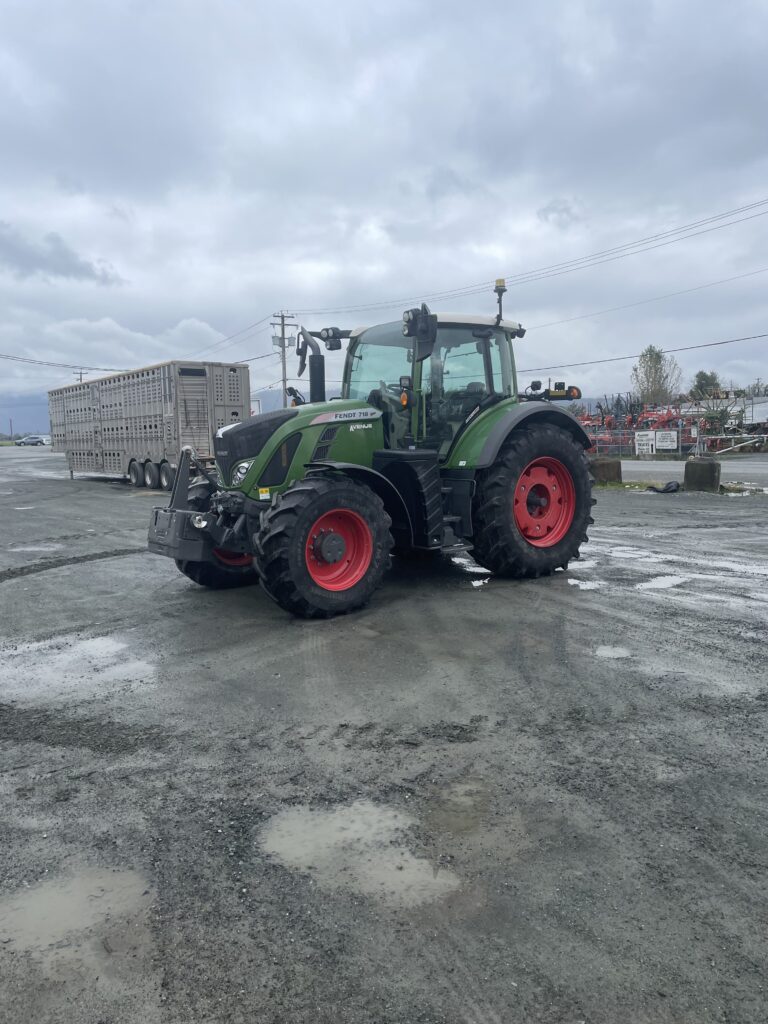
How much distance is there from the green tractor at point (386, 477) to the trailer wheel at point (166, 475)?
14599mm

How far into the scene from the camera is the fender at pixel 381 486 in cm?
657

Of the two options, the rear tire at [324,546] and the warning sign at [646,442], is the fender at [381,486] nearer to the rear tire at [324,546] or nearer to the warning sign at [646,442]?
the rear tire at [324,546]

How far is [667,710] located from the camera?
4.30 metres

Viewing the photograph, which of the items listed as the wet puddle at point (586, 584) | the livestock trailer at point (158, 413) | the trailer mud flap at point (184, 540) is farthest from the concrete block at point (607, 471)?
the trailer mud flap at point (184, 540)

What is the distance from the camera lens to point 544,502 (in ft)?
26.6

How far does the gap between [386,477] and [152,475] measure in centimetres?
1695

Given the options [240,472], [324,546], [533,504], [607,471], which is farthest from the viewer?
[607,471]

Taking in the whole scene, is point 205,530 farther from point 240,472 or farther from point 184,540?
point 240,472

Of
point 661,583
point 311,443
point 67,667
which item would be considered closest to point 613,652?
point 661,583

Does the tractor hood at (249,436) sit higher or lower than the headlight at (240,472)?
higher

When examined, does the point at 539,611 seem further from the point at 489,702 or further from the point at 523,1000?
the point at 523,1000

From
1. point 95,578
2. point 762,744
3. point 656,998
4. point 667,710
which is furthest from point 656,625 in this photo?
point 95,578

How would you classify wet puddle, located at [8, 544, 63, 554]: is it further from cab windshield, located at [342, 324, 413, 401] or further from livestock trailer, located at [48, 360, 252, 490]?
livestock trailer, located at [48, 360, 252, 490]

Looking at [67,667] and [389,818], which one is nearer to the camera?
[389,818]
